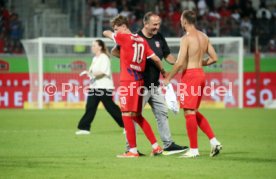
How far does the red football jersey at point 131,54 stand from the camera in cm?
1256

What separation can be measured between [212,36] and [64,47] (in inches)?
264

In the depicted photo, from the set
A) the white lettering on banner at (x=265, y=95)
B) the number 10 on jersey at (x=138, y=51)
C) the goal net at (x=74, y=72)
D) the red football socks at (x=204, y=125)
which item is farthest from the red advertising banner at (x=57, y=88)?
the number 10 on jersey at (x=138, y=51)

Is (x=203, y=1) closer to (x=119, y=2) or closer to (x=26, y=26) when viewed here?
(x=119, y=2)

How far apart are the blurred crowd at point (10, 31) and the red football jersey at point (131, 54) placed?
16.9 m

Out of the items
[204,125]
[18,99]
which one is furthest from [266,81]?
[204,125]

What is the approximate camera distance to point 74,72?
90.7ft

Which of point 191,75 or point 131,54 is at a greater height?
point 131,54

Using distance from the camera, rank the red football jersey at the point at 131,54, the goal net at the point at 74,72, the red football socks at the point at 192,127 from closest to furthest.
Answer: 1. the red football socks at the point at 192,127
2. the red football jersey at the point at 131,54
3. the goal net at the point at 74,72

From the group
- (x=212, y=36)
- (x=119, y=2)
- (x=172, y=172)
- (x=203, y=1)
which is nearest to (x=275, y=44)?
(x=212, y=36)

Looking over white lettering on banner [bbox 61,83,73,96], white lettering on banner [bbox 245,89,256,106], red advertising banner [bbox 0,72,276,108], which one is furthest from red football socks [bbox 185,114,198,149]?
white lettering on banner [bbox 245,89,256,106]

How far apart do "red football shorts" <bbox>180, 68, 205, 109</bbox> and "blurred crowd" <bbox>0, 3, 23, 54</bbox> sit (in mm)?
17268

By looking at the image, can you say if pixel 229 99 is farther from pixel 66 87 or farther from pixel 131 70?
pixel 131 70

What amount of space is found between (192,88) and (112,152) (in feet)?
7.11

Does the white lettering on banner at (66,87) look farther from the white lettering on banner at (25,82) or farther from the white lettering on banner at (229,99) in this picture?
the white lettering on banner at (229,99)
